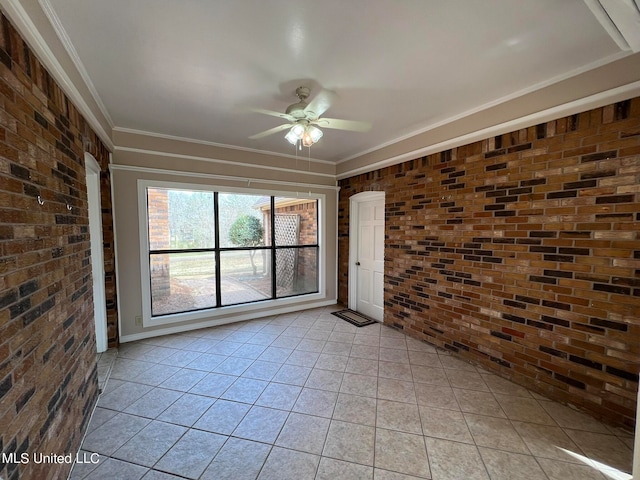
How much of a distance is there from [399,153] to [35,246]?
345 cm

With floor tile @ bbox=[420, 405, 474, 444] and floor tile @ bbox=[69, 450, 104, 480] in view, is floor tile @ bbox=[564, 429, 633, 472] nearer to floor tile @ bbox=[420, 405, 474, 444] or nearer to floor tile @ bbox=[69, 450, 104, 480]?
floor tile @ bbox=[420, 405, 474, 444]

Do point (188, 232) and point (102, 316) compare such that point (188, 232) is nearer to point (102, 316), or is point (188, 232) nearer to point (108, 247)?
point (108, 247)

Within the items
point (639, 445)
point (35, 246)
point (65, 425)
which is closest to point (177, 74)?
point (35, 246)

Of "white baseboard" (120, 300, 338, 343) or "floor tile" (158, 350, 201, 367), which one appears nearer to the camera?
"floor tile" (158, 350, 201, 367)

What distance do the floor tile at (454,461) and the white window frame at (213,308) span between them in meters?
2.93

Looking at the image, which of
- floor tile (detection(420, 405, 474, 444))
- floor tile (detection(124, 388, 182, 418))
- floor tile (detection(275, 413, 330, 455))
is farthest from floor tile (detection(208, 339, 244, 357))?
floor tile (detection(420, 405, 474, 444))

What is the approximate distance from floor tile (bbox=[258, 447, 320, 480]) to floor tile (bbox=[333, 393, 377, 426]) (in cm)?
42

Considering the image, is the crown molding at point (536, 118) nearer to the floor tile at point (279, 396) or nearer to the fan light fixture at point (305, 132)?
the fan light fixture at point (305, 132)

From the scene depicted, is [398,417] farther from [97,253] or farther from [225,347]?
[97,253]

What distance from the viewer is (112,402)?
2.15m

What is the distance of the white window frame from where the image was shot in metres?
3.27

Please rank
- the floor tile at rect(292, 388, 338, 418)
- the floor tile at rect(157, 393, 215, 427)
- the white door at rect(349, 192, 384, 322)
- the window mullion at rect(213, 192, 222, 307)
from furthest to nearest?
the white door at rect(349, 192, 384, 322) → the window mullion at rect(213, 192, 222, 307) → the floor tile at rect(292, 388, 338, 418) → the floor tile at rect(157, 393, 215, 427)

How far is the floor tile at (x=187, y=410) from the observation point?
1.97m

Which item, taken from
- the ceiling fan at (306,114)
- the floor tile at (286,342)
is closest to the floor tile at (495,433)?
the floor tile at (286,342)
